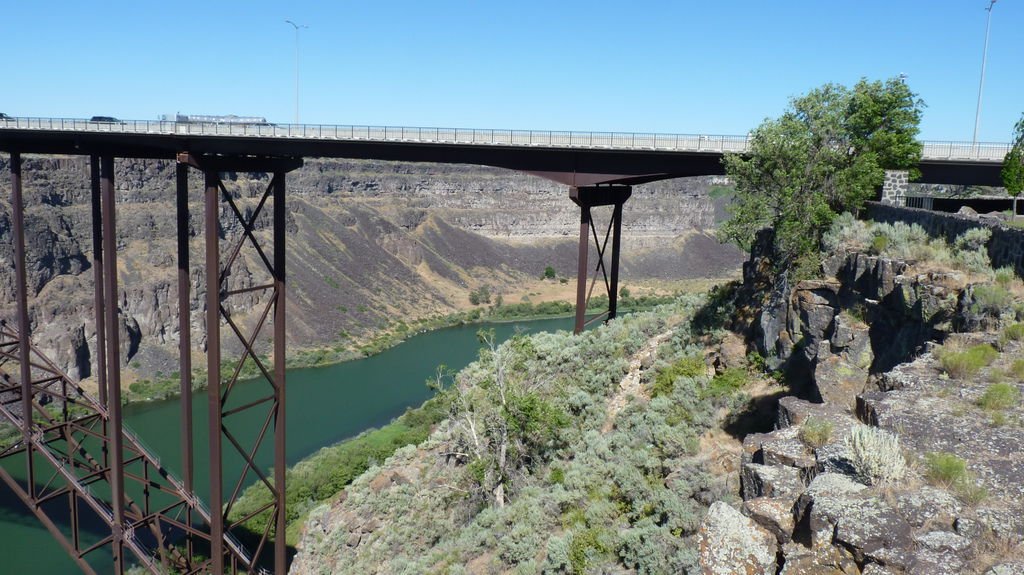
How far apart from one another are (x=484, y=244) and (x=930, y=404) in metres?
90.7

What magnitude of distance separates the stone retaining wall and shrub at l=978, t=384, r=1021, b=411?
141 inches

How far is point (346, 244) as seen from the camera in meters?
81.9

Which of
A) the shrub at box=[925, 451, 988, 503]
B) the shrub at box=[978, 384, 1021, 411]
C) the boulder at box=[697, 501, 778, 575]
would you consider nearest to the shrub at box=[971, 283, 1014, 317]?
the shrub at box=[978, 384, 1021, 411]

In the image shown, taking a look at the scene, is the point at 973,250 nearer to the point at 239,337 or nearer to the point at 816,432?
the point at 816,432

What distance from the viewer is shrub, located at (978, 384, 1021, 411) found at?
8.24 meters

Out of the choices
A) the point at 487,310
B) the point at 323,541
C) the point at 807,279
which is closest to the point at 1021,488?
the point at 807,279

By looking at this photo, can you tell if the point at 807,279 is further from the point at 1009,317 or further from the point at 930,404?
the point at 930,404

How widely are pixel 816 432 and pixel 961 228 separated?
702cm

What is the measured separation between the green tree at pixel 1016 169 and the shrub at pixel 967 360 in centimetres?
846

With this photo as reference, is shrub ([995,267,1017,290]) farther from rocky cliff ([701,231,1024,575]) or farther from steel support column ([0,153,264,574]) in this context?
steel support column ([0,153,264,574])

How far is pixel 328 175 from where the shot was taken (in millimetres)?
91625

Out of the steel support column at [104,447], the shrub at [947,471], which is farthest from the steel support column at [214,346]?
the shrub at [947,471]

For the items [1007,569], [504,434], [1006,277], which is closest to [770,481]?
[1007,569]

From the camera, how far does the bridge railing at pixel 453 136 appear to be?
19697 mm
